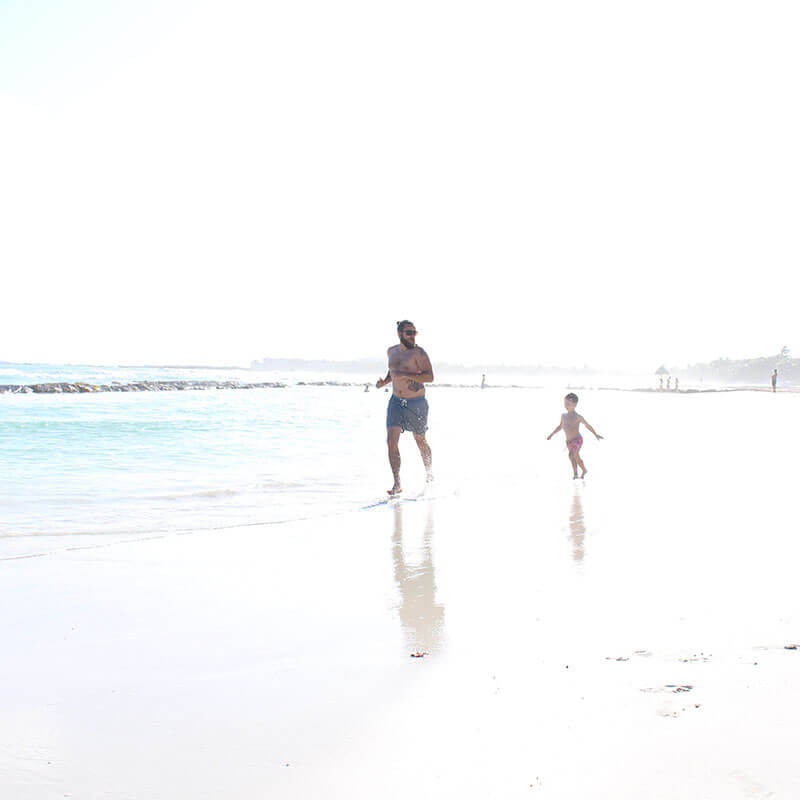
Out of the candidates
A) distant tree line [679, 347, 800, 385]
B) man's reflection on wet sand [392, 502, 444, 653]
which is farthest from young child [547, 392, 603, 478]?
distant tree line [679, 347, 800, 385]

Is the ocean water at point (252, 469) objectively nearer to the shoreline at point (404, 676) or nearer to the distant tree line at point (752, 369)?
the shoreline at point (404, 676)

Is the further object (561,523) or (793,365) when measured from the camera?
(793,365)

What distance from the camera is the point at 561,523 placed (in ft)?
17.5

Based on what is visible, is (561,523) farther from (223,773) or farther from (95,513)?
(95,513)

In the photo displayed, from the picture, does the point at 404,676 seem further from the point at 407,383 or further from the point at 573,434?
the point at 573,434

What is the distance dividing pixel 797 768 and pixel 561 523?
3.62 m

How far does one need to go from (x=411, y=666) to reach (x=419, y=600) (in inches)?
34.1

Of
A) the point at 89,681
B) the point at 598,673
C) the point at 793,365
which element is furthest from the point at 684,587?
the point at 793,365

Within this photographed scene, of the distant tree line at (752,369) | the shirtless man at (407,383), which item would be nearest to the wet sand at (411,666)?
the shirtless man at (407,383)

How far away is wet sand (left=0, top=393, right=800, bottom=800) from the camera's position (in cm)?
179

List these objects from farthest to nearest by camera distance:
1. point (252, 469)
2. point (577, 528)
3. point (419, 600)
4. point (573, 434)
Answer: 1. point (252, 469)
2. point (573, 434)
3. point (577, 528)
4. point (419, 600)

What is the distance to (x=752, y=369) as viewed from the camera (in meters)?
124

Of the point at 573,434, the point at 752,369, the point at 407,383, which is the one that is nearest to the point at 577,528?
the point at 407,383

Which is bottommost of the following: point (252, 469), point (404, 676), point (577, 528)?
point (252, 469)
